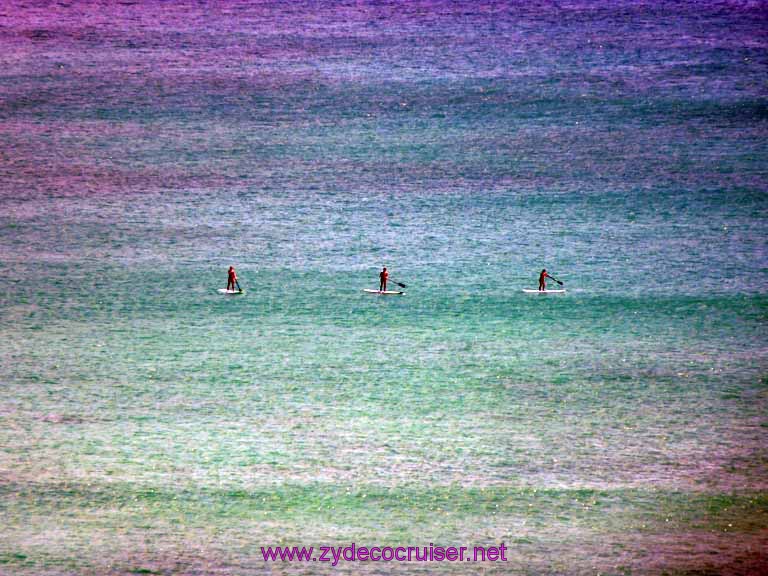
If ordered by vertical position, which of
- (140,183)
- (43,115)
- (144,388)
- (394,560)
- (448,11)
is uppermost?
(448,11)

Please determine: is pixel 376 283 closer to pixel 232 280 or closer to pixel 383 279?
pixel 383 279

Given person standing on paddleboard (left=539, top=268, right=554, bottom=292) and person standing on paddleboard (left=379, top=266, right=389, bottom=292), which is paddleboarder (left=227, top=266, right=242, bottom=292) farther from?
person standing on paddleboard (left=539, top=268, right=554, bottom=292)

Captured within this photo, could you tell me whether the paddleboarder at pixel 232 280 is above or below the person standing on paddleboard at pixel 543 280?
below

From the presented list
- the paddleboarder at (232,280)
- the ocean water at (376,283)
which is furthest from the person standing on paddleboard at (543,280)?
the paddleboarder at (232,280)

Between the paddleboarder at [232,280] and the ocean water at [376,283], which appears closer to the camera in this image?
the ocean water at [376,283]

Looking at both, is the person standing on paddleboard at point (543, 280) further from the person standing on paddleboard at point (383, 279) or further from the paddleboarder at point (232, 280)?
the paddleboarder at point (232, 280)

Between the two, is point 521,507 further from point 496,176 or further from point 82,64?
point 82,64

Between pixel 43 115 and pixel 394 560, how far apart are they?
684cm

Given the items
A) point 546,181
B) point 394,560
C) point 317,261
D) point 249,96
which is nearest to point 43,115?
point 249,96

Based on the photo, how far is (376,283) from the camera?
10195mm

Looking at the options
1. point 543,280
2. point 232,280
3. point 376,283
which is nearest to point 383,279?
point 376,283

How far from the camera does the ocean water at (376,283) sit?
7.80m

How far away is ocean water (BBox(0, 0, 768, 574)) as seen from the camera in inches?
307

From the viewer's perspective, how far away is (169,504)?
7820mm
